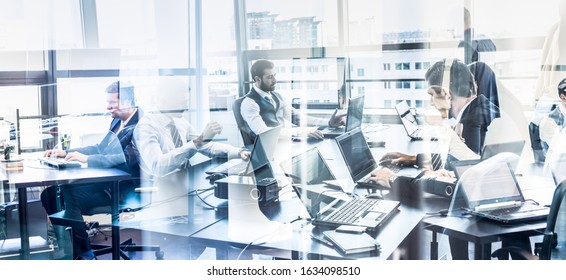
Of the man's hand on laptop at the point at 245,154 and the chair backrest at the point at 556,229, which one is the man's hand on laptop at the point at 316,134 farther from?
the chair backrest at the point at 556,229

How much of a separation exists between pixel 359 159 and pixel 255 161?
515 millimetres

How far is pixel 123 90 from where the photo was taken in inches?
76.4

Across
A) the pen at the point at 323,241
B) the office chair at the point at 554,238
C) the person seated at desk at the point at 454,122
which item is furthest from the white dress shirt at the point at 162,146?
the office chair at the point at 554,238

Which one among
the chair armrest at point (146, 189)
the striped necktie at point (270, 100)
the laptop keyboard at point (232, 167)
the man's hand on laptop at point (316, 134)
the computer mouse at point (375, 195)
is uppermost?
the striped necktie at point (270, 100)

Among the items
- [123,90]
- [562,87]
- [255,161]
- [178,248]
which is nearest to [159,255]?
[178,248]

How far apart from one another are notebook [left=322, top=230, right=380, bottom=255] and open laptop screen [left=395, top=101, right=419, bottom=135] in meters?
0.87

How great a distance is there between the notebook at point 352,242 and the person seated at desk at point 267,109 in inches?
24.2

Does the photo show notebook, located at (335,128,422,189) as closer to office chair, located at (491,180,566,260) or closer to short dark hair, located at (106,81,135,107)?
office chair, located at (491,180,566,260)

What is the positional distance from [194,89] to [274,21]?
44 cm

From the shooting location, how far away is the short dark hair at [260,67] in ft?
6.49

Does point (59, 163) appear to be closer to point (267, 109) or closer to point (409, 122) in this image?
point (267, 109)

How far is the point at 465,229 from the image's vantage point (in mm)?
1645

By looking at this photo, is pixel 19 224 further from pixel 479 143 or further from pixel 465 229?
pixel 479 143
